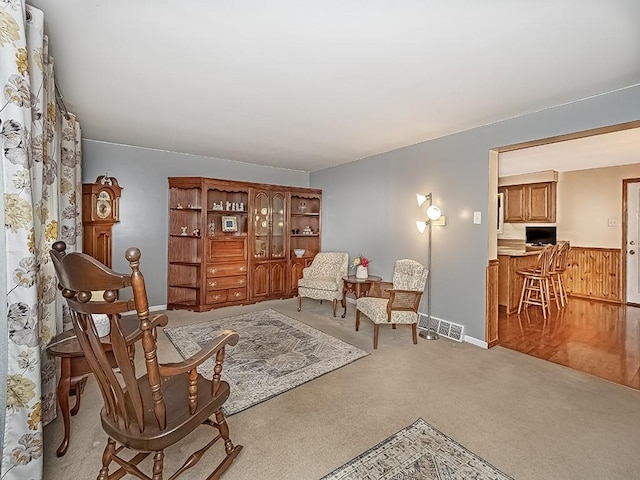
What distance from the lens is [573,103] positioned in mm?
2818

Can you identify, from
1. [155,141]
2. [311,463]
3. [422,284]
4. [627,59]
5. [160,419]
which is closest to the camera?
[160,419]

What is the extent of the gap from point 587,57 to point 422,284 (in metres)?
2.47

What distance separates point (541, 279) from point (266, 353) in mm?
4347

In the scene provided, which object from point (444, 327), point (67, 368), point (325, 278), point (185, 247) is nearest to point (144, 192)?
point (185, 247)

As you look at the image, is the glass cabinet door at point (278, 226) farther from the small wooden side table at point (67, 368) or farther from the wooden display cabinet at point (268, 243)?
the small wooden side table at point (67, 368)

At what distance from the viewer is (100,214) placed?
4.16 m

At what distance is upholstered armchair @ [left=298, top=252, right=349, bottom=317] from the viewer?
184 inches

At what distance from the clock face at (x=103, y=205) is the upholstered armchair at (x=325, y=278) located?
9.50 feet

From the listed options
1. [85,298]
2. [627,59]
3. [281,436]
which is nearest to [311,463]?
[281,436]

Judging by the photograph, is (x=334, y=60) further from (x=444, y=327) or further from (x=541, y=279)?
(x=541, y=279)

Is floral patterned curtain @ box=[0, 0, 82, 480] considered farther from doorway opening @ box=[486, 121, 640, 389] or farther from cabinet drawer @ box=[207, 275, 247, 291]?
doorway opening @ box=[486, 121, 640, 389]

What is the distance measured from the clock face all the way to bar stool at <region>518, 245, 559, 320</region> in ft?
20.5

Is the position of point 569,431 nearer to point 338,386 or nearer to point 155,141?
point 338,386

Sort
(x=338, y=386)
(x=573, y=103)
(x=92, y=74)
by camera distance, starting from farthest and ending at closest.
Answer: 1. (x=573, y=103)
2. (x=338, y=386)
3. (x=92, y=74)
